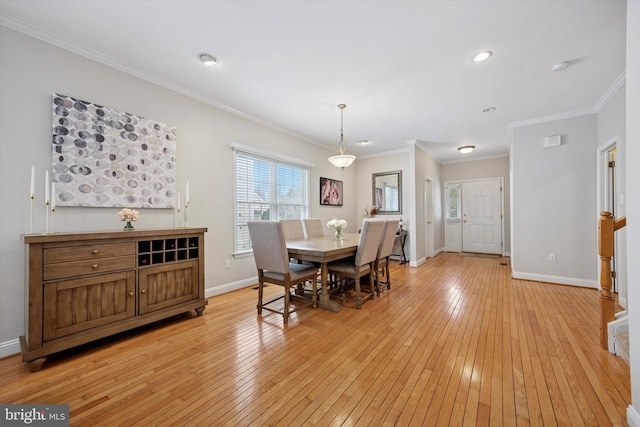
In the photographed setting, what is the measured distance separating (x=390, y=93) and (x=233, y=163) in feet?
7.88

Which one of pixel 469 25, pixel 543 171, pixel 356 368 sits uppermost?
pixel 469 25

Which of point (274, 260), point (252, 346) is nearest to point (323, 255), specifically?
point (274, 260)

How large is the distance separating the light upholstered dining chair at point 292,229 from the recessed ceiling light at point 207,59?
211 cm

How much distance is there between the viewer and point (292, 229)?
3.99 m

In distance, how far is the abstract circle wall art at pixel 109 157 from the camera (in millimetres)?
2297

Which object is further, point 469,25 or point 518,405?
point 469,25

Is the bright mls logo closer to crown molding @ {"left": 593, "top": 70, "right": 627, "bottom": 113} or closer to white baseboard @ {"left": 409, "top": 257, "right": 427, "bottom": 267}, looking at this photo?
white baseboard @ {"left": 409, "top": 257, "right": 427, "bottom": 267}

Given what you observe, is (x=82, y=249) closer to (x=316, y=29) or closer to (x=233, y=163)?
(x=233, y=163)

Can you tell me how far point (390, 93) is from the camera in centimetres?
334

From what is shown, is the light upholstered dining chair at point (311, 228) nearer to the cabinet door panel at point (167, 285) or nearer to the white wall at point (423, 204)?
the cabinet door panel at point (167, 285)

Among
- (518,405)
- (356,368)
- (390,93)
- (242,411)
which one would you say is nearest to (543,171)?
(390,93)

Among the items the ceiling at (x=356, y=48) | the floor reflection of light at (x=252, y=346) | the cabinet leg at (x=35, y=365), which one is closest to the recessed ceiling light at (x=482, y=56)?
the ceiling at (x=356, y=48)

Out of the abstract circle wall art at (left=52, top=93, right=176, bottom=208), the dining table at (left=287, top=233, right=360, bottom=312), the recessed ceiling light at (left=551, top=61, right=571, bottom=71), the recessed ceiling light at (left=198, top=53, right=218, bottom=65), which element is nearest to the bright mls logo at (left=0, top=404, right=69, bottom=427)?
the abstract circle wall art at (left=52, top=93, right=176, bottom=208)

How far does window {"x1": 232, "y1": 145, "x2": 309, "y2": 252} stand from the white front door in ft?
15.9
